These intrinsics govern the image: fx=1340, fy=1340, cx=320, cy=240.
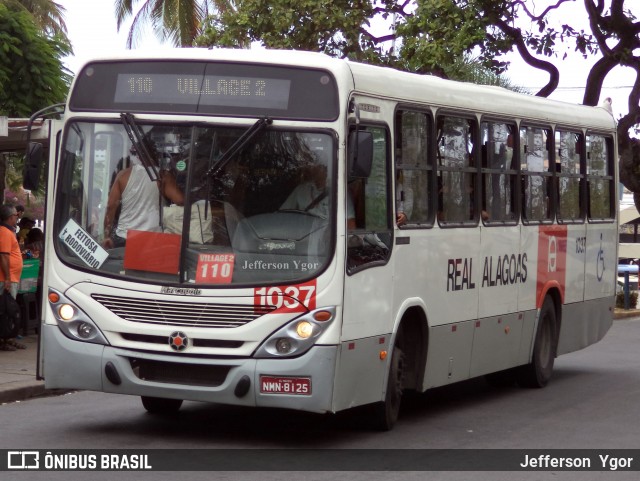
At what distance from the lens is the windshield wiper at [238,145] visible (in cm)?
968

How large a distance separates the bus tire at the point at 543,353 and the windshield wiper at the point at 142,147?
6.00m

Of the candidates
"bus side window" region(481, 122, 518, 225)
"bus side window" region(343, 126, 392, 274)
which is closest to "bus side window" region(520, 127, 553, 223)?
"bus side window" region(481, 122, 518, 225)

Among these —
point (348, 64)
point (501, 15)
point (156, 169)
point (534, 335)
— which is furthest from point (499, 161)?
point (501, 15)

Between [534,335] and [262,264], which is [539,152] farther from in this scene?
[262,264]

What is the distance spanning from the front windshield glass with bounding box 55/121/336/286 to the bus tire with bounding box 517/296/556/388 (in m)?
5.47

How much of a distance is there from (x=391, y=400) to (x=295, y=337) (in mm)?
1648

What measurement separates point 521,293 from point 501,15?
11.9m

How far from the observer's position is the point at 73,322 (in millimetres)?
9938

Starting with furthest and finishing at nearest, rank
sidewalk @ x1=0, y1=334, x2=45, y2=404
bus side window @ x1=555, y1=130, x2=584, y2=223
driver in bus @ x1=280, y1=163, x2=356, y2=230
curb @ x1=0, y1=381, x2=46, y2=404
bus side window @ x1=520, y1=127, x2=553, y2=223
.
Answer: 1. bus side window @ x1=555, y1=130, x2=584, y2=223
2. bus side window @ x1=520, y1=127, x2=553, y2=223
3. sidewalk @ x1=0, y1=334, x2=45, y2=404
4. curb @ x1=0, y1=381, x2=46, y2=404
5. driver in bus @ x1=280, y1=163, x2=356, y2=230

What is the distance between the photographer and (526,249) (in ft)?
45.6

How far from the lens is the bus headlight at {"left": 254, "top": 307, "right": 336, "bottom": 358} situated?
947cm

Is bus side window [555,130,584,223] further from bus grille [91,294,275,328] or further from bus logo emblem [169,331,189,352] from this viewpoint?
bus logo emblem [169,331,189,352]

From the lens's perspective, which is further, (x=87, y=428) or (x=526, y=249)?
(x=526, y=249)

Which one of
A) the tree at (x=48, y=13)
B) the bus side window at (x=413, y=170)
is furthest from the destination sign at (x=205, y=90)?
the tree at (x=48, y=13)
